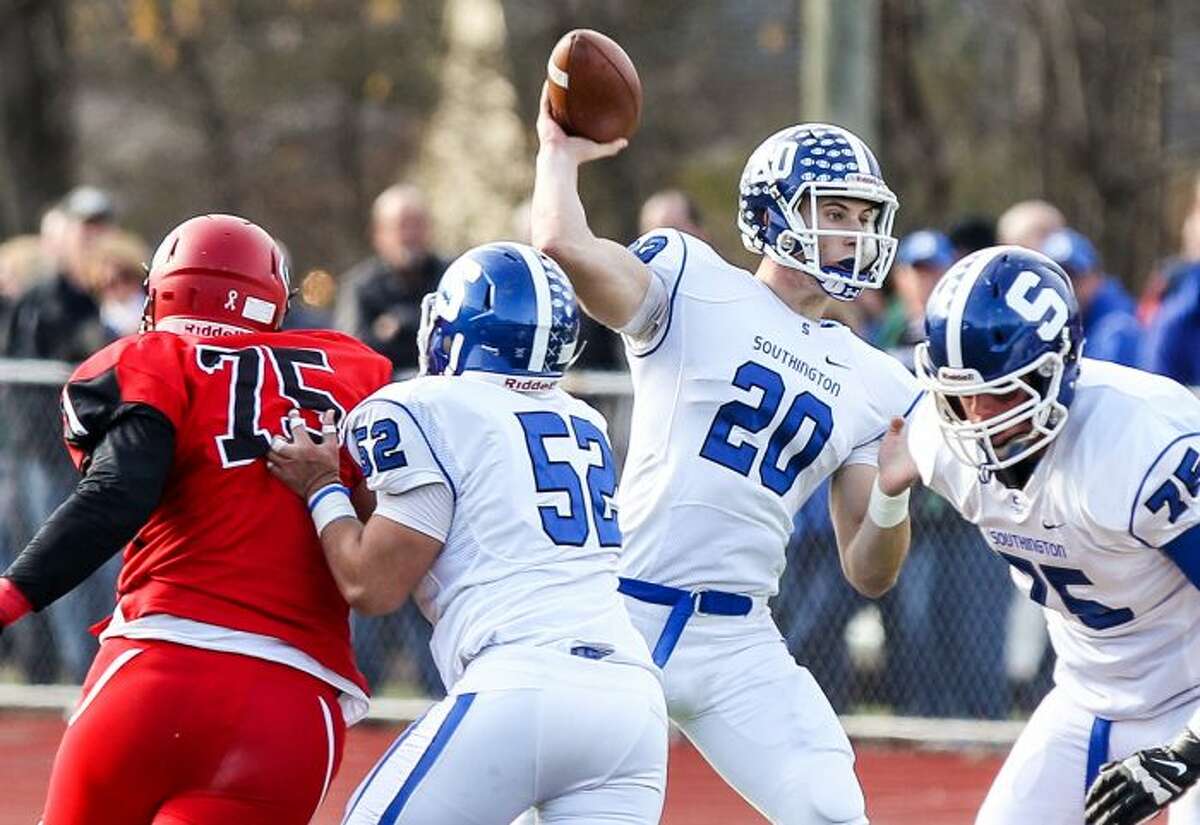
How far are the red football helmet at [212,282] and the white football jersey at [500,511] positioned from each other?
1.30ft

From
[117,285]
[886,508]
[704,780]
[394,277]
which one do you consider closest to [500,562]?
[886,508]

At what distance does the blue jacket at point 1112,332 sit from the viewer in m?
8.58

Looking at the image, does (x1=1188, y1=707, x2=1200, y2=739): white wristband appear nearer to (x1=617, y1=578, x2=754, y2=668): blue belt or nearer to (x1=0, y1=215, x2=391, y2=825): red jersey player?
(x1=617, y1=578, x2=754, y2=668): blue belt

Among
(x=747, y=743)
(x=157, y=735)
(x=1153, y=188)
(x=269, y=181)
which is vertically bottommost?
(x=269, y=181)

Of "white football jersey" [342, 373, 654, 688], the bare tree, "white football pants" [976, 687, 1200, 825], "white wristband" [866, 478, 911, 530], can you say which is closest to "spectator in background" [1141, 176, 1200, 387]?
"white wristband" [866, 478, 911, 530]

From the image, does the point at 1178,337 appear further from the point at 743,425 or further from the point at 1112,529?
the point at 1112,529

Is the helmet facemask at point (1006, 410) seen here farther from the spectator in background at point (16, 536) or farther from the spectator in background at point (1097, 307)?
the spectator in background at point (16, 536)

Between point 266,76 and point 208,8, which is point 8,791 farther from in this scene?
point 266,76

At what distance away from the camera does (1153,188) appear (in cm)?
1820

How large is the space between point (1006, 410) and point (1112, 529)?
305 mm

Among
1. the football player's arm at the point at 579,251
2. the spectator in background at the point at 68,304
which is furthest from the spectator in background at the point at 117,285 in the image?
the football player's arm at the point at 579,251

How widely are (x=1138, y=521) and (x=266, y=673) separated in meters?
1.71


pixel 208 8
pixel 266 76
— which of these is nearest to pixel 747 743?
pixel 208 8

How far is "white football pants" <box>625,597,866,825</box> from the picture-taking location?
16.2 ft
